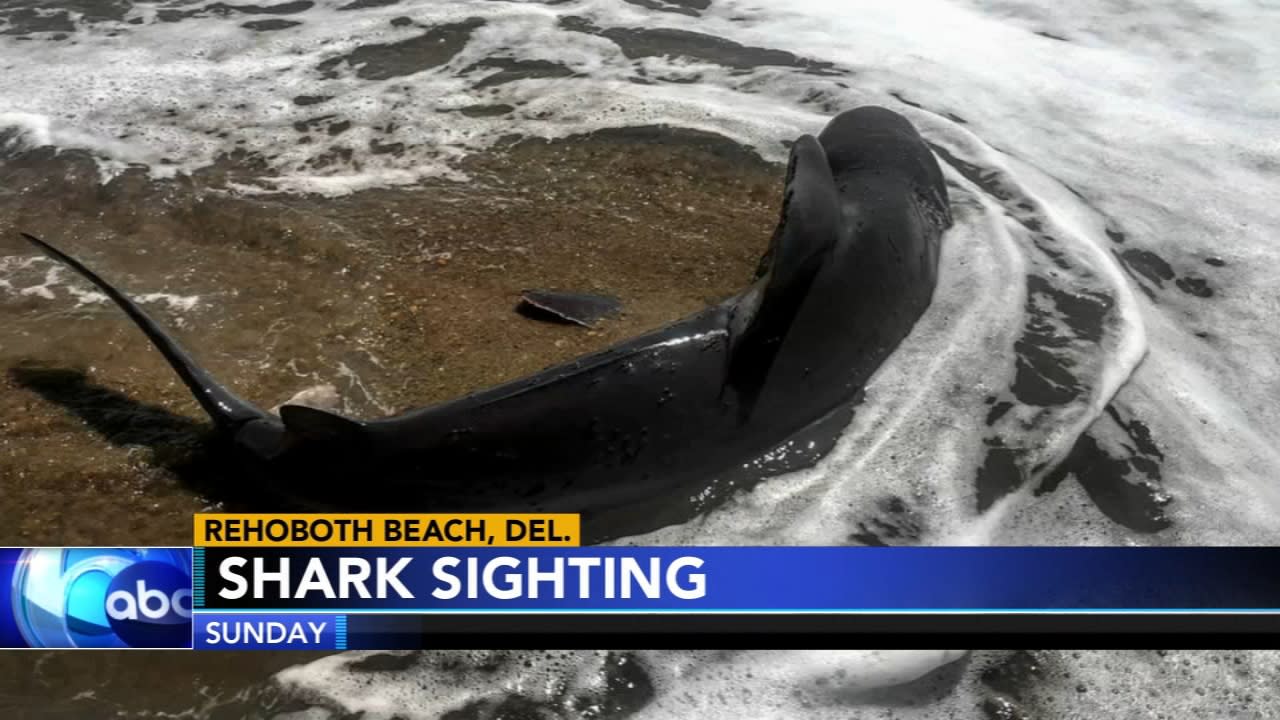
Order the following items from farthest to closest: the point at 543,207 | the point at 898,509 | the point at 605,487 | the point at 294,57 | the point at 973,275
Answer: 1. the point at 294,57
2. the point at 543,207
3. the point at 973,275
4. the point at 898,509
5. the point at 605,487

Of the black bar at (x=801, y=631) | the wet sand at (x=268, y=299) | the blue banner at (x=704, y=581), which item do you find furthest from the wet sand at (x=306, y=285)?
the black bar at (x=801, y=631)

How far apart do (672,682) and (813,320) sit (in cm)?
154

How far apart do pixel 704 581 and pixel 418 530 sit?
1.02 m

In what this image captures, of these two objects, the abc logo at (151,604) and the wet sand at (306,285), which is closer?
the abc logo at (151,604)

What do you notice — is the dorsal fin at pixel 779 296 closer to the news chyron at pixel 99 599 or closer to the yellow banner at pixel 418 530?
the yellow banner at pixel 418 530

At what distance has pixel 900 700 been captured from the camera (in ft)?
10.4

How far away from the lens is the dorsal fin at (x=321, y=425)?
135 inches

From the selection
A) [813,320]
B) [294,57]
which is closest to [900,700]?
[813,320]

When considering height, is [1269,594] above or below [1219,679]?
above

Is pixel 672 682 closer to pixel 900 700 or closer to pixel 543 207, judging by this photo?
pixel 900 700

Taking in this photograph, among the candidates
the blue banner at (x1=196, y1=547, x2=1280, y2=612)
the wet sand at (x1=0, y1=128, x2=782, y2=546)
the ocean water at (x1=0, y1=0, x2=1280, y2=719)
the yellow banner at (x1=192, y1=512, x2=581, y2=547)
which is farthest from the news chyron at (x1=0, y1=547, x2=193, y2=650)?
the wet sand at (x1=0, y1=128, x2=782, y2=546)

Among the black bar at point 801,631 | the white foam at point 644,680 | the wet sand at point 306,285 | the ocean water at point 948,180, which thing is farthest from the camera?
the wet sand at point 306,285

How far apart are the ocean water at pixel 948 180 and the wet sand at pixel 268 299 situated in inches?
10.6

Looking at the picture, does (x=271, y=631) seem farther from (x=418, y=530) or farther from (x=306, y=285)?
(x=306, y=285)
